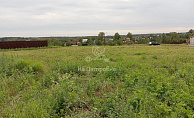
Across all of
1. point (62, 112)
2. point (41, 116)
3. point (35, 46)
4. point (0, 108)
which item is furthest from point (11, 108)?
point (35, 46)

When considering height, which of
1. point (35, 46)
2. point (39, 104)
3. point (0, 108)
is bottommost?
point (0, 108)

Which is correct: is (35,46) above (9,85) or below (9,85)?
above

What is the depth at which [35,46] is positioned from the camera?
Result: 2189 centimetres

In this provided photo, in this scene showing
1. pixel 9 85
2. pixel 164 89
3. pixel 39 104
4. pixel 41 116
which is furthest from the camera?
pixel 9 85

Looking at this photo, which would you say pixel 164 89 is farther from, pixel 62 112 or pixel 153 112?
pixel 62 112

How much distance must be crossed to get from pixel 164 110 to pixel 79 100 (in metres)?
1.66

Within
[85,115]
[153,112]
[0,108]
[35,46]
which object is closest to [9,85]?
[0,108]

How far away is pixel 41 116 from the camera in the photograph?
98.9 inches

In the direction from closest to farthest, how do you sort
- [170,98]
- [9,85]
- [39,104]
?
[39,104] < [170,98] < [9,85]

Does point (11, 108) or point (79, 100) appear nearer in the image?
point (11, 108)

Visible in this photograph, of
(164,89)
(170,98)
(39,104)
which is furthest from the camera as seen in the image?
(164,89)

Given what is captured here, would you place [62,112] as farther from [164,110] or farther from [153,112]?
[164,110]

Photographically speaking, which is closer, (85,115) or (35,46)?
(85,115)

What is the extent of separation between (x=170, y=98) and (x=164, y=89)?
1.36 ft
